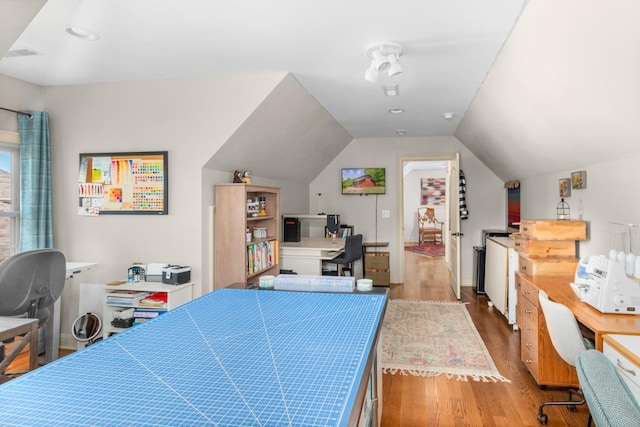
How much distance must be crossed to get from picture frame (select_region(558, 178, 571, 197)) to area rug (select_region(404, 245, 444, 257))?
19.2 ft

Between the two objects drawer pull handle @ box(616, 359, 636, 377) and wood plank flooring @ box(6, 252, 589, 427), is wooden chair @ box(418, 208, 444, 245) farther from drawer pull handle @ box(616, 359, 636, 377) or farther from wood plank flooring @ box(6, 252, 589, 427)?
drawer pull handle @ box(616, 359, 636, 377)

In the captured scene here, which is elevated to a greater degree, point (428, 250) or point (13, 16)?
point (13, 16)

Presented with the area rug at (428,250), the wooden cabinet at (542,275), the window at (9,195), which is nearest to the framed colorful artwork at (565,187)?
the wooden cabinet at (542,275)

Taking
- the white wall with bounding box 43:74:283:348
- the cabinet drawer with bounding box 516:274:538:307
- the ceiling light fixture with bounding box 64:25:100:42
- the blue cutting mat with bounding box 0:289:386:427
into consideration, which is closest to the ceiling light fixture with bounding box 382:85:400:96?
the white wall with bounding box 43:74:283:348

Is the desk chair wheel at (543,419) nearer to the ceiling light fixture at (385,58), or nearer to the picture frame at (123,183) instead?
the ceiling light fixture at (385,58)

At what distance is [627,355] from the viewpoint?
167 centimetres

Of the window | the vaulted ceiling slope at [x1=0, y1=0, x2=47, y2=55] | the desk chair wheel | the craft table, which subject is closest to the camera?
the vaulted ceiling slope at [x1=0, y1=0, x2=47, y2=55]

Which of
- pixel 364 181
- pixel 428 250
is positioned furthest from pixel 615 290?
pixel 428 250

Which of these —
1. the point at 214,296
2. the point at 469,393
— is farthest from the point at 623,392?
the point at 469,393

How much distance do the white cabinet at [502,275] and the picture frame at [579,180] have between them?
35.4 inches

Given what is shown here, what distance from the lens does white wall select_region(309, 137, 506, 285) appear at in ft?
20.4

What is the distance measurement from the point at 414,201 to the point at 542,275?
8.57 meters

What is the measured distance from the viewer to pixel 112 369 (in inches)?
49.1

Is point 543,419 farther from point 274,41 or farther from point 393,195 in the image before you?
point 393,195
